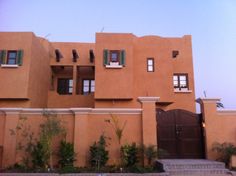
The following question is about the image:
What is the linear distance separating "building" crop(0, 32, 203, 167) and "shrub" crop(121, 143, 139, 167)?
58 cm

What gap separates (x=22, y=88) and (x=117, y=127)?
7.35 metres

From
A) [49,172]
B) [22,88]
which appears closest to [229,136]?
[49,172]

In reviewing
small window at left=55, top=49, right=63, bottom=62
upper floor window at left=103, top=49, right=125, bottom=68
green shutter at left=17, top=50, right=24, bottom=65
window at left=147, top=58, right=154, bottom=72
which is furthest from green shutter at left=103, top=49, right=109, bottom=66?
green shutter at left=17, top=50, right=24, bottom=65

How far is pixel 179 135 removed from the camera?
43.5ft

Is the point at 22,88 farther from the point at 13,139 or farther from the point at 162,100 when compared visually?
the point at 162,100

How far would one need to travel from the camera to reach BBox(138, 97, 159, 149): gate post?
1234 centimetres

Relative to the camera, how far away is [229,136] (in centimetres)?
1285

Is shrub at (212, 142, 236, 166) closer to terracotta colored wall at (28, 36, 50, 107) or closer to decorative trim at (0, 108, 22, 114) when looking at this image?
decorative trim at (0, 108, 22, 114)

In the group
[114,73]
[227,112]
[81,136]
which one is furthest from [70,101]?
[227,112]

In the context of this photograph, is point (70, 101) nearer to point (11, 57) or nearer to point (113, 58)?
point (113, 58)

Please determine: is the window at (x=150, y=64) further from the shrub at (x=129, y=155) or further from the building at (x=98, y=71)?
the shrub at (x=129, y=155)

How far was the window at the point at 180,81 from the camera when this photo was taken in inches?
804

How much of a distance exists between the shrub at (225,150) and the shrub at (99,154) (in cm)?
526

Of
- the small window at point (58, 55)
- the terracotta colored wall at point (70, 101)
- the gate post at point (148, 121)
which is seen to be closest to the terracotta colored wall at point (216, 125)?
the gate post at point (148, 121)
